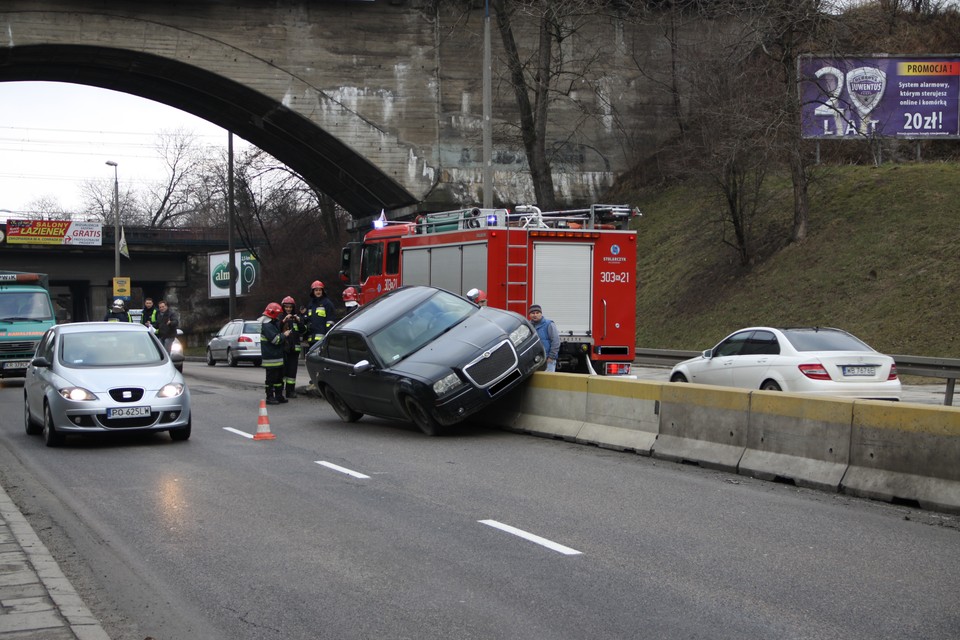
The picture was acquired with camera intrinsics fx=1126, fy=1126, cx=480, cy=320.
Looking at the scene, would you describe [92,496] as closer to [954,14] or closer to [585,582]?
[585,582]

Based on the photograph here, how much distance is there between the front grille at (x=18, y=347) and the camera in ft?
88.8

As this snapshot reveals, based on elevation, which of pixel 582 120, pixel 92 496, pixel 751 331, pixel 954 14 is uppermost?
pixel 954 14

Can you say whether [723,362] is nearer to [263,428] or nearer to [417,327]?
[417,327]

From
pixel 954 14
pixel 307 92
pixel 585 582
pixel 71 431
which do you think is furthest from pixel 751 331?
pixel 954 14

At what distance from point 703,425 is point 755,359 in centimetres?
518

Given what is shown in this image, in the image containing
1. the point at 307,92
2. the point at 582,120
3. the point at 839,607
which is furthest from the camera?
the point at 582,120

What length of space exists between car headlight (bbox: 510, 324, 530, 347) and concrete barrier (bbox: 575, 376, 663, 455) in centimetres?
114

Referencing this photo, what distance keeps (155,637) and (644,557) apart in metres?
3.25

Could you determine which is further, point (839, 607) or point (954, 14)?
point (954, 14)

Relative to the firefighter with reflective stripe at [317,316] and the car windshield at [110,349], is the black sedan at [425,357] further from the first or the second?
the firefighter with reflective stripe at [317,316]

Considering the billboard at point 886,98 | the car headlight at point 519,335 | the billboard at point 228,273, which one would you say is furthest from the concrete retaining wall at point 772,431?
the billboard at point 228,273

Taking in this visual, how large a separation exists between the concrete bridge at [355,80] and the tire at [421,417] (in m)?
24.7

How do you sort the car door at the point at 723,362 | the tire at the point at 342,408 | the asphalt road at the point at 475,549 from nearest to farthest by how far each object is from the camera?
the asphalt road at the point at 475,549
the tire at the point at 342,408
the car door at the point at 723,362

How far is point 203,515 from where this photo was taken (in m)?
9.21
